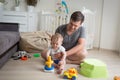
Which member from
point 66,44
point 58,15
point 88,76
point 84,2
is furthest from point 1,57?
point 84,2

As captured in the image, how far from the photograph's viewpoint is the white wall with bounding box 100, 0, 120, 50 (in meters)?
3.77

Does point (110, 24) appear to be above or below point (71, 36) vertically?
above

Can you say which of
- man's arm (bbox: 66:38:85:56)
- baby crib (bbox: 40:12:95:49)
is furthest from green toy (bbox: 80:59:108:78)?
baby crib (bbox: 40:12:95:49)

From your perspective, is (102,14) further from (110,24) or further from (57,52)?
(57,52)

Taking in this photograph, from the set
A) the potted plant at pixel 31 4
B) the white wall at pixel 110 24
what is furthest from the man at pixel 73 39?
the potted plant at pixel 31 4

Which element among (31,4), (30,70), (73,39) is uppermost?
(31,4)

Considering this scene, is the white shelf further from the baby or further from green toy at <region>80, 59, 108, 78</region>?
green toy at <region>80, 59, 108, 78</region>

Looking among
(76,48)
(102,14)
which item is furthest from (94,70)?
(102,14)

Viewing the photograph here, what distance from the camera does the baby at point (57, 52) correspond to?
7.37 ft

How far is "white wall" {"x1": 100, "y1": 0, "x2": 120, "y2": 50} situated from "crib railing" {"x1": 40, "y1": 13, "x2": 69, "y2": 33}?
2.72ft

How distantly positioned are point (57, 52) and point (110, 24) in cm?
190

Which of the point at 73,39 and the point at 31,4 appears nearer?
the point at 73,39

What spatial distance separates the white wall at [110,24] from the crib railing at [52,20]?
2.72 feet

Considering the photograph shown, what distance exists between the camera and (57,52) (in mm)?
2389
